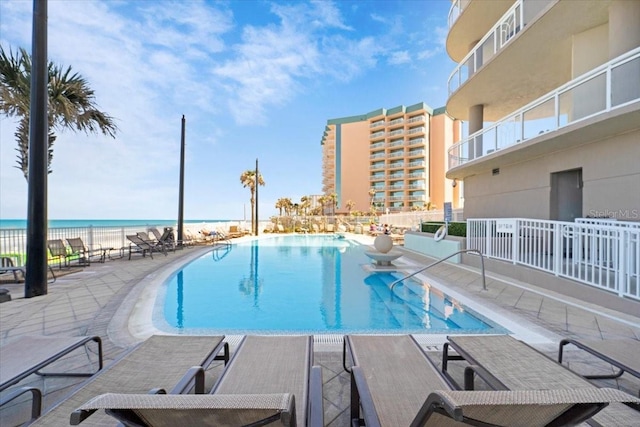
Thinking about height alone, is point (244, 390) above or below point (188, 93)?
below

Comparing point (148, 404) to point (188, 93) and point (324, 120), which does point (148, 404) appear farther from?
point (324, 120)

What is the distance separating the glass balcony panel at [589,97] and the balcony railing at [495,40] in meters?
2.55

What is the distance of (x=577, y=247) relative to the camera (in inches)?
202

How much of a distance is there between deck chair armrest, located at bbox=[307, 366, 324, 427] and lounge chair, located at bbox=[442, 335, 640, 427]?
3.80ft

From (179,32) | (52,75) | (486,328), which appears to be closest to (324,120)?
(179,32)

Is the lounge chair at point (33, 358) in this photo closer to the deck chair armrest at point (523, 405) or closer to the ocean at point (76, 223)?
the deck chair armrest at point (523, 405)

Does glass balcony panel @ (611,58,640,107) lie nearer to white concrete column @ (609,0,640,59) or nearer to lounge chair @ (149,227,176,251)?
white concrete column @ (609,0,640,59)

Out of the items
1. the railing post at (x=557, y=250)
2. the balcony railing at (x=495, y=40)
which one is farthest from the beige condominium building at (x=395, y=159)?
the railing post at (x=557, y=250)

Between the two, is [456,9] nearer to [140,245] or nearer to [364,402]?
[364,402]

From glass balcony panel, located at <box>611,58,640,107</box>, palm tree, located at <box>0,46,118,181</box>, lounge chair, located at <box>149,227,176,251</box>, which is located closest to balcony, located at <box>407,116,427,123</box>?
glass balcony panel, located at <box>611,58,640,107</box>

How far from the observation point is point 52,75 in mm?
7051

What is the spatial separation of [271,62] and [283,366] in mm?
19430

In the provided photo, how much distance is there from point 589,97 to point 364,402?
9646 mm

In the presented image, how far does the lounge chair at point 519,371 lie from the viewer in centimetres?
193
